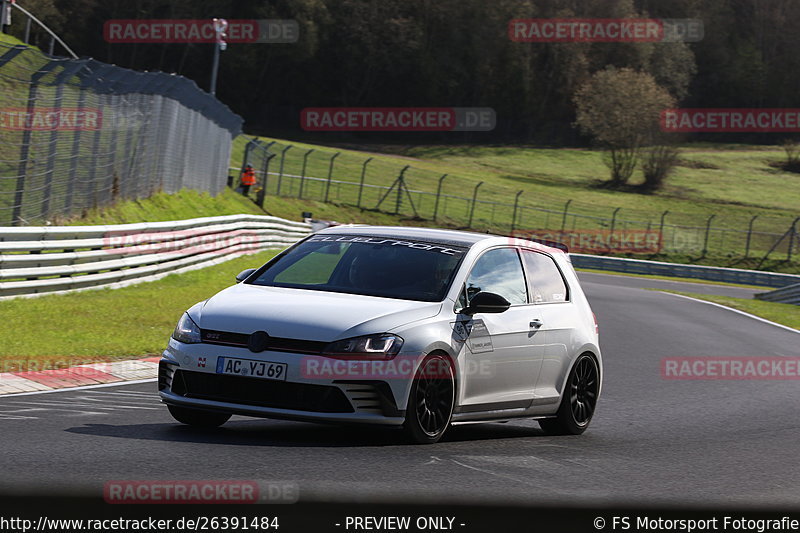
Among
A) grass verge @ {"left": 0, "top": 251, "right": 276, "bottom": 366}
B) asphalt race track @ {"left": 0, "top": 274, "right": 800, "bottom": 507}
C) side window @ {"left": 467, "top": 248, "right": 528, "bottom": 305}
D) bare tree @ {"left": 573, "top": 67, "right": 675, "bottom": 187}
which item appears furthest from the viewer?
bare tree @ {"left": 573, "top": 67, "right": 675, "bottom": 187}

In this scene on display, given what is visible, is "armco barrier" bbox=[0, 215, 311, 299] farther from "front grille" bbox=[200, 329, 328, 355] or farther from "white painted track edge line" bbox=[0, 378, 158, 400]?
"front grille" bbox=[200, 329, 328, 355]

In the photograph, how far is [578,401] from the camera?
33.9ft

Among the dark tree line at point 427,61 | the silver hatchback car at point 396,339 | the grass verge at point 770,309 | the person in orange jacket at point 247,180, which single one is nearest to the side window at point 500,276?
the silver hatchback car at point 396,339

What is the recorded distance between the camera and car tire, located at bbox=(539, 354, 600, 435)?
10.2 metres

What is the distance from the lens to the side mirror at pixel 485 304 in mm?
8828

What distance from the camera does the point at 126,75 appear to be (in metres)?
25.1

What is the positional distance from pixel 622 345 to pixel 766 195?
2843 inches

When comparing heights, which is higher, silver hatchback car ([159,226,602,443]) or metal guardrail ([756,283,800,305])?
silver hatchback car ([159,226,602,443])

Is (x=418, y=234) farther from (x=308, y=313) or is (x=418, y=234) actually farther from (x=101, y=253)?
(x=101, y=253)

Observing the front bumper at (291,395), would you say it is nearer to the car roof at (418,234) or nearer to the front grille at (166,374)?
the front grille at (166,374)

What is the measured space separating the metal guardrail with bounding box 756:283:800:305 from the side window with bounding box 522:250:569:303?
29.6 meters

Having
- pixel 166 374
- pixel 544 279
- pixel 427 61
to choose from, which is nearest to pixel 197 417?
pixel 166 374

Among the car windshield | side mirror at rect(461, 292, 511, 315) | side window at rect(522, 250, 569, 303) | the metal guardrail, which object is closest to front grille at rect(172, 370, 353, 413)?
the car windshield

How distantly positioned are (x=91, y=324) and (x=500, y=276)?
742 centimetres
